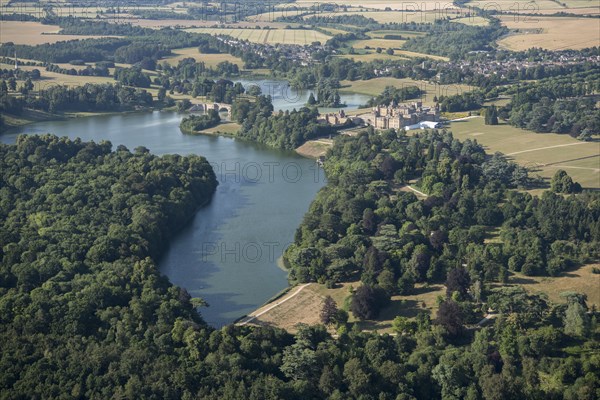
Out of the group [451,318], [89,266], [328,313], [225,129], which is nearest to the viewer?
[451,318]

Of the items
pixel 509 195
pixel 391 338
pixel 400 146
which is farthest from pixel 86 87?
pixel 391 338

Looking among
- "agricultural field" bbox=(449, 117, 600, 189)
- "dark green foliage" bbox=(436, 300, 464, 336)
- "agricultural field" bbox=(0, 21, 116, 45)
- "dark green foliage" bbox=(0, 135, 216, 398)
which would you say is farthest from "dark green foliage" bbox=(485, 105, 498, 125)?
"agricultural field" bbox=(0, 21, 116, 45)

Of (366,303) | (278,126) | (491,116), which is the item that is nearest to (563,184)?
(491,116)

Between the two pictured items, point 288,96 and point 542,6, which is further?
point 542,6

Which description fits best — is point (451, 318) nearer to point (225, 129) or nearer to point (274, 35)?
point (225, 129)

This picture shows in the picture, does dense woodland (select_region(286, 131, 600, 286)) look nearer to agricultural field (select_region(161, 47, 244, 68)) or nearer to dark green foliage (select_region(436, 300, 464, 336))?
dark green foliage (select_region(436, 300, 464, 336))

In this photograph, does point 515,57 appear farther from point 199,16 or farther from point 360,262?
point 360,262
